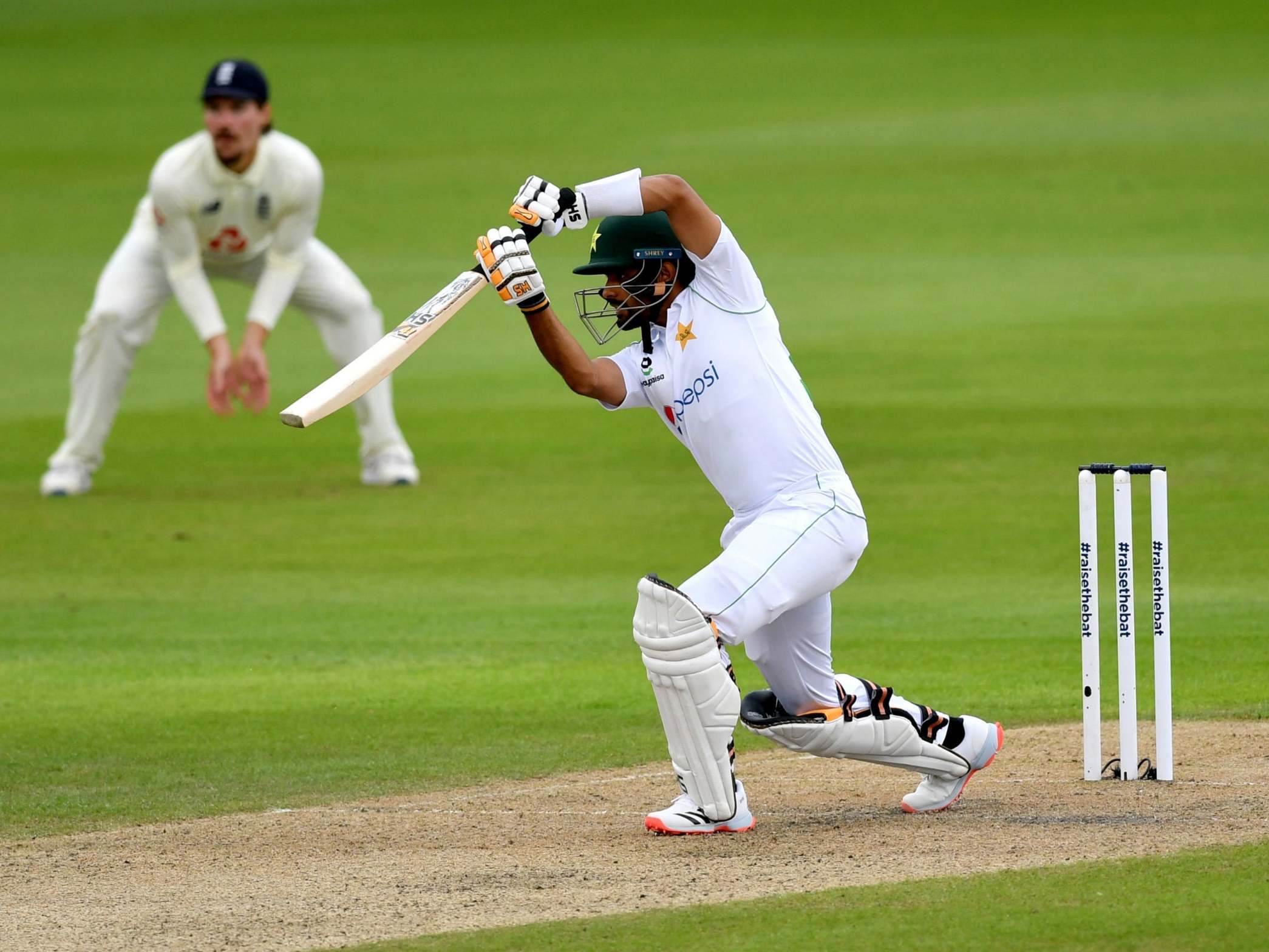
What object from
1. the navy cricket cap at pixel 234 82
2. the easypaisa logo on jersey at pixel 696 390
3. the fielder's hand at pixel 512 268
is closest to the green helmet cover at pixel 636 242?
the fielder's hand at pixel 512 268

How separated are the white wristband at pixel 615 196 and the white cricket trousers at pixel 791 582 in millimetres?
935

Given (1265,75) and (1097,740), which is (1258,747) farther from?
(1265,75)

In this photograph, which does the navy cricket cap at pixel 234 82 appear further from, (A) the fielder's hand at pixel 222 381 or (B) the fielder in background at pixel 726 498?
(B) the fielder in background at pixel 726 498

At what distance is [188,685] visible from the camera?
28.8 feet

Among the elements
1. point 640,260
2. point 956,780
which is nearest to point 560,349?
point 640,260

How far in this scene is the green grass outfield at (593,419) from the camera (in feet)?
27.1

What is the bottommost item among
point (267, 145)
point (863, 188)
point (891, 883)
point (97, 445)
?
point (891, 883)

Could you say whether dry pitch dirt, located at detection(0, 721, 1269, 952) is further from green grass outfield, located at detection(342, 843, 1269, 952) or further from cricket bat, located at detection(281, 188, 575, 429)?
cricket bat, located at detection(281, 188, 575, 429)

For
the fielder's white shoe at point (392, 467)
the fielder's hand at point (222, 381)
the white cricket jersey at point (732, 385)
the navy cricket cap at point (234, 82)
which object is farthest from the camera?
the fielder's white shoe at point (392, 467)

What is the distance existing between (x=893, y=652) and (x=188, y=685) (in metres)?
3.08

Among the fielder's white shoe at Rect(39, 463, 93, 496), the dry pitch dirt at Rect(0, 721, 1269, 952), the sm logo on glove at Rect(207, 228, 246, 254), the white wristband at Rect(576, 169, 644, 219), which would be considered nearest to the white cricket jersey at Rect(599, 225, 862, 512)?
the white wristband at Rect(576, 169, 644, 219)

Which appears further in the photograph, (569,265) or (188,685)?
(569,265)

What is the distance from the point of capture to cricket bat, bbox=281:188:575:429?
596 cm

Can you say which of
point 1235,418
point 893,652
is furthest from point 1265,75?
point 893,652
